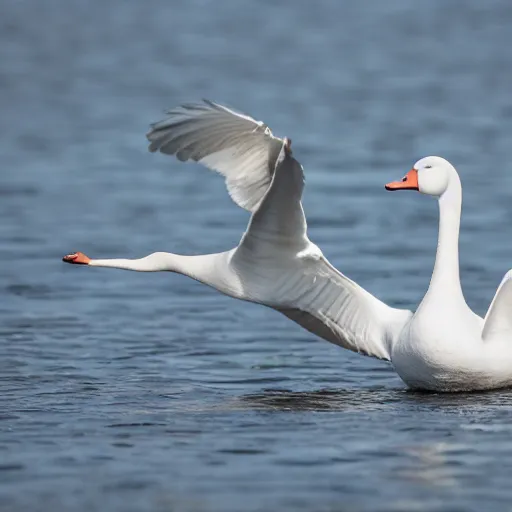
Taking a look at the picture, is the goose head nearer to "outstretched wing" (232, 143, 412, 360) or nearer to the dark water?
"outstretched wing" (232, 143, 412, 360)

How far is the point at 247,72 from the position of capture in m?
35.7

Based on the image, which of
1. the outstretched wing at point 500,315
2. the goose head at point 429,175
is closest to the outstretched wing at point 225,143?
the goose head at point 429,175

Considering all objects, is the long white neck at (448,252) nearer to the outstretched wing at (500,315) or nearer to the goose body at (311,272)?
the goose body at (311,272)

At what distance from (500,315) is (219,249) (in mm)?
7121

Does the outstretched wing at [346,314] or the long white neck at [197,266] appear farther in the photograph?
the outstretched wing at [346,314]

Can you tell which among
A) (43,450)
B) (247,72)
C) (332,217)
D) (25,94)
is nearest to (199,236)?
(332,217)

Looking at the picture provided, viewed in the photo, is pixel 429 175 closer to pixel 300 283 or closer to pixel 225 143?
pixel 300 283

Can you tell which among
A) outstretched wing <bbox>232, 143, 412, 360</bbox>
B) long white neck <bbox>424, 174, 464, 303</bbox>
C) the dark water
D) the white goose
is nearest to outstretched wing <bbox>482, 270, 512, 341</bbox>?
the white goose

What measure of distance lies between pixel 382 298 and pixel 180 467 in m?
6.52

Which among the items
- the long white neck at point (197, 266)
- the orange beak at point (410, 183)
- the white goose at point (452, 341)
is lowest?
the white goose at point (452, 341)

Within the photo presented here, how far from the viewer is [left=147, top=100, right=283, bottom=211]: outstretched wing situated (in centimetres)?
1123

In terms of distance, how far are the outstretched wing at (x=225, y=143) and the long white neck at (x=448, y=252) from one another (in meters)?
1.44

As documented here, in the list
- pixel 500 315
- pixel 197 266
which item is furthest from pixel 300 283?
pixel 500 315

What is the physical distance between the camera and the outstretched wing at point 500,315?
461 inches
